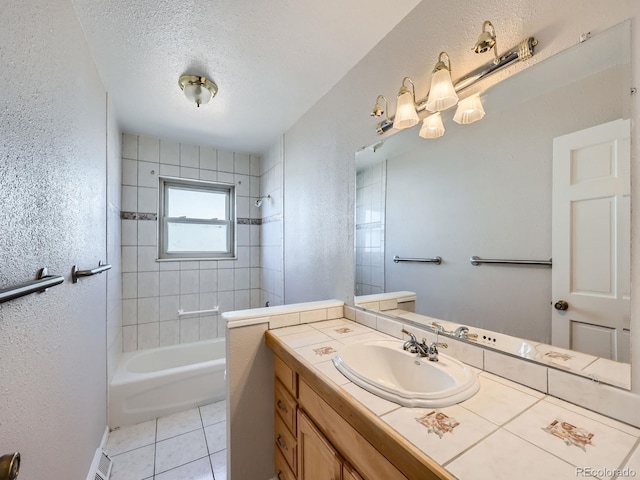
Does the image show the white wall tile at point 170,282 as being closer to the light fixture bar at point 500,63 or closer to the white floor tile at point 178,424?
the white floor tile at point 178,424

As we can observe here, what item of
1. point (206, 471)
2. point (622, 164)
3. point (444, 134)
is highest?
point (444, 134)

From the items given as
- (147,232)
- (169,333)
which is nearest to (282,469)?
(169,333)

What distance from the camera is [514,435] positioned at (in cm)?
61

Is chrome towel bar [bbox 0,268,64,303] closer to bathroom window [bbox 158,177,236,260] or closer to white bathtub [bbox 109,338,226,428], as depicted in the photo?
white bathtub [bbox 109,338,226,428]

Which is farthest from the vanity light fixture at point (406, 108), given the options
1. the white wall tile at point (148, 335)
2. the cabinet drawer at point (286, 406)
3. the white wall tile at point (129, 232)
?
the white wall tile at point (148, 335)

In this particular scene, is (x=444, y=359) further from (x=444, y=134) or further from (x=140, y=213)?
(x=140, y=213)

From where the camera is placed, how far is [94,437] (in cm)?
153

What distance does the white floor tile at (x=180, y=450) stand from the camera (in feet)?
5.32

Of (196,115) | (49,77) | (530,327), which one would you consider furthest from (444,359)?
(196,115)

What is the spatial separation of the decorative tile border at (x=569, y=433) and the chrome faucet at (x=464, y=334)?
351 millimetres

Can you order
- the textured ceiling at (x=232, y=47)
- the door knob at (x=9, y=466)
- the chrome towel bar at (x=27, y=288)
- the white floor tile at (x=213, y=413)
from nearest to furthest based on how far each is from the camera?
the door knob at (x=9, y=466)
the chrome towel bar at (x=27, y=288)
the textured ceiling at (x=232, y=47)
the white floor tile at (x=213, y=413)

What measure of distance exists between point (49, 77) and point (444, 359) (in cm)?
173

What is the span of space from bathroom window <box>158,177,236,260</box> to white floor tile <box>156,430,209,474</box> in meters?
1.59

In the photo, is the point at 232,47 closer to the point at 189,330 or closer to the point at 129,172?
the point at 129,172
